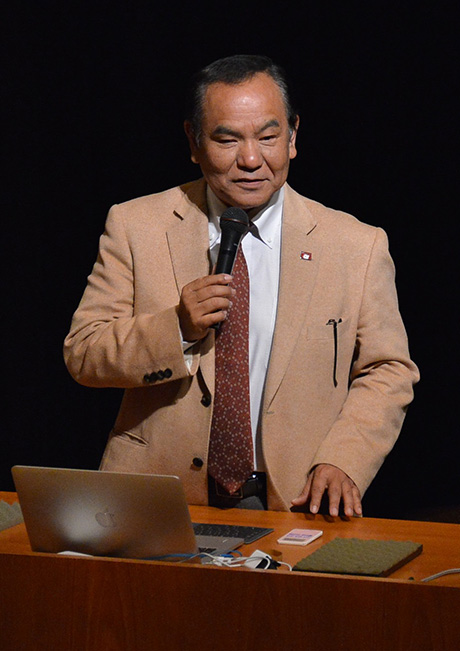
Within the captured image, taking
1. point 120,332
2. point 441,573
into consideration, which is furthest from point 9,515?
point 441,573

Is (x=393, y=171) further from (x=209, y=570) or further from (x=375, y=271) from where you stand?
(x=209, y=570)

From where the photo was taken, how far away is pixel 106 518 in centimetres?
162

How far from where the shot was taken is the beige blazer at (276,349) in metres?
2.27

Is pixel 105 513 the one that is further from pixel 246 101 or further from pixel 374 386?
pixel 246 101

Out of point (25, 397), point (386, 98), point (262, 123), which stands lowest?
point (25, 397)

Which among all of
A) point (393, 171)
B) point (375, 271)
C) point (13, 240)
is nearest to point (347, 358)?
point (375, 271)

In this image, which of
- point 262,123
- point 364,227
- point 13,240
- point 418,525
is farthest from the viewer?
point 13,240

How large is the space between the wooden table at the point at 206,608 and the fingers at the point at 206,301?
0.74m

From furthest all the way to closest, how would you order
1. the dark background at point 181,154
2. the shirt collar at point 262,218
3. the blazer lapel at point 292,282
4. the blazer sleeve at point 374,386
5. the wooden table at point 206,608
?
the dark background at point 181,154 < the shirt collar at point 262,218 < the blazer lapel at point 292,282 < the blazer sleeve at point 374,386 < the wooden table at point 206,608

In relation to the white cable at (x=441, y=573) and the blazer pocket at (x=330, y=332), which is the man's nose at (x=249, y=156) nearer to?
the blazer pocket at (x=330, y=332)

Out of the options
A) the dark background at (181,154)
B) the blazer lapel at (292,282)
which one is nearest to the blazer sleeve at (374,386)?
the blazer lapel at (292,282)

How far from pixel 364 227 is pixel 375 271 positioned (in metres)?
0.12

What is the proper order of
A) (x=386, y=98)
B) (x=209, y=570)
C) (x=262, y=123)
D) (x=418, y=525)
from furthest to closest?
(x=386, y=98) < (x=262, y=123) < (x=418, y=525) < (x=209, y=570)

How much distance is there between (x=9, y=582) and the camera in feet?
4.91
